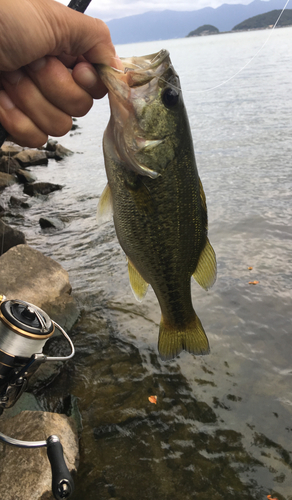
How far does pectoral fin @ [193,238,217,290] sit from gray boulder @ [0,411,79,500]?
1.84 m

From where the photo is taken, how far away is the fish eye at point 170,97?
2.07 meters

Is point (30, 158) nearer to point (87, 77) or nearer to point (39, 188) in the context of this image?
point (39, 188)

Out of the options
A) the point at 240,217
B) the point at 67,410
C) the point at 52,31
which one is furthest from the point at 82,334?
the point at 240,217

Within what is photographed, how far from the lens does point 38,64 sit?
6.49ft

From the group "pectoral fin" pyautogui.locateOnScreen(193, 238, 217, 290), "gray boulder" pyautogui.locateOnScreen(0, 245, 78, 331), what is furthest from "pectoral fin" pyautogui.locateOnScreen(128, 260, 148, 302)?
"gray boulder" pyautogui.locateOnScreen(0, 245, 78, 331)

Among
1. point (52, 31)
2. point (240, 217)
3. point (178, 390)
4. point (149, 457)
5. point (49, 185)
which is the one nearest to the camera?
point (52, 31)

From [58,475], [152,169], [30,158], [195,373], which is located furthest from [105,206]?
[30,158]

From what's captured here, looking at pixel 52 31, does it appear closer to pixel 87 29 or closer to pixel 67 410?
pixel 87 29

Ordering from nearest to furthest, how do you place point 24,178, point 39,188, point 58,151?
point 39,188 < point 24,178 < point 58,151

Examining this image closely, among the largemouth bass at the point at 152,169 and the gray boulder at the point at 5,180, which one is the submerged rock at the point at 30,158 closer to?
the gray boulder at the point at 5,180

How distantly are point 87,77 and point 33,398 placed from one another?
3041mm

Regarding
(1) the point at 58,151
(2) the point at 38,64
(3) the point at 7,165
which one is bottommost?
(1) the point at 58,151

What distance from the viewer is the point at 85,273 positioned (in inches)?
259

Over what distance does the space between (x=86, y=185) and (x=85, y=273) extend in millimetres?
5965
